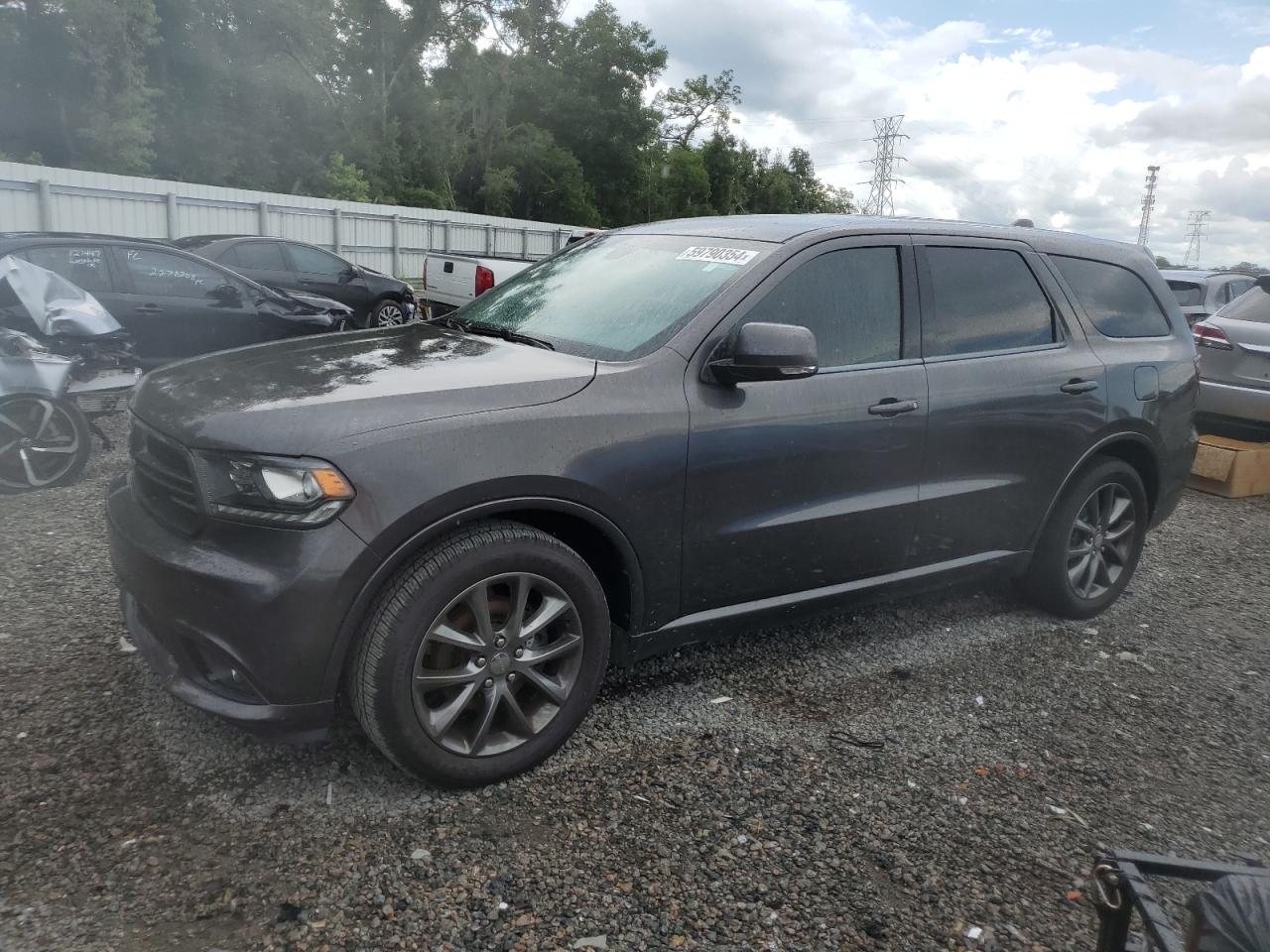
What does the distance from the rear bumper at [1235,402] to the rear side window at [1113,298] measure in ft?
10.5

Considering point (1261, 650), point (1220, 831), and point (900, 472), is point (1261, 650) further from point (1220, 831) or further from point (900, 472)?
point (900, 472)

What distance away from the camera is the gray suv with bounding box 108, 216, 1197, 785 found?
267 centimetres

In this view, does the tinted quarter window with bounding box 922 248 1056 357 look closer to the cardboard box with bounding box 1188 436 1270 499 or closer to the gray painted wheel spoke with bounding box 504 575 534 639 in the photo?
the gray painted wheel spoke with bounding box 504 575 534 639

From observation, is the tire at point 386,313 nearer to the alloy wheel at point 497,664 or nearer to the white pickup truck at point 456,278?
the white pickup truck at point 456,278

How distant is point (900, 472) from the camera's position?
3.75 metres

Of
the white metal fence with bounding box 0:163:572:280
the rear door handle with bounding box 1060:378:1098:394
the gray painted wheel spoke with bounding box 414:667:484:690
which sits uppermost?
the white metal fence with bounding box 0:163:572:280

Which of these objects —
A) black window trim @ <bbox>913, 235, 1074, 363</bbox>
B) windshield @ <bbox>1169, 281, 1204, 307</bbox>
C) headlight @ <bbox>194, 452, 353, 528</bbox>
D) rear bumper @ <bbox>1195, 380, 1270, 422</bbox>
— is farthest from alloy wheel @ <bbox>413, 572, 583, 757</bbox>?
windshield @ <bbox>1169, 281, 1204, 307</bbox>

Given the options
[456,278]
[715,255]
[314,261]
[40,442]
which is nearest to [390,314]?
[314,261]

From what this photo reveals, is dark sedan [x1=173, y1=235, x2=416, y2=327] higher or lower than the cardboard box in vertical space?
higher

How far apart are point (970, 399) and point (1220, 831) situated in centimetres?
170

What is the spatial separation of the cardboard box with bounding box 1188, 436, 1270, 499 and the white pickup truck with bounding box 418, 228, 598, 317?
8253 mm

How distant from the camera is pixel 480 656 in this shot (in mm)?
2904

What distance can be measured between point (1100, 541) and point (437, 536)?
3.31m

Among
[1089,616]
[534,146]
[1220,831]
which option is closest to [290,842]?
[1220,831]
